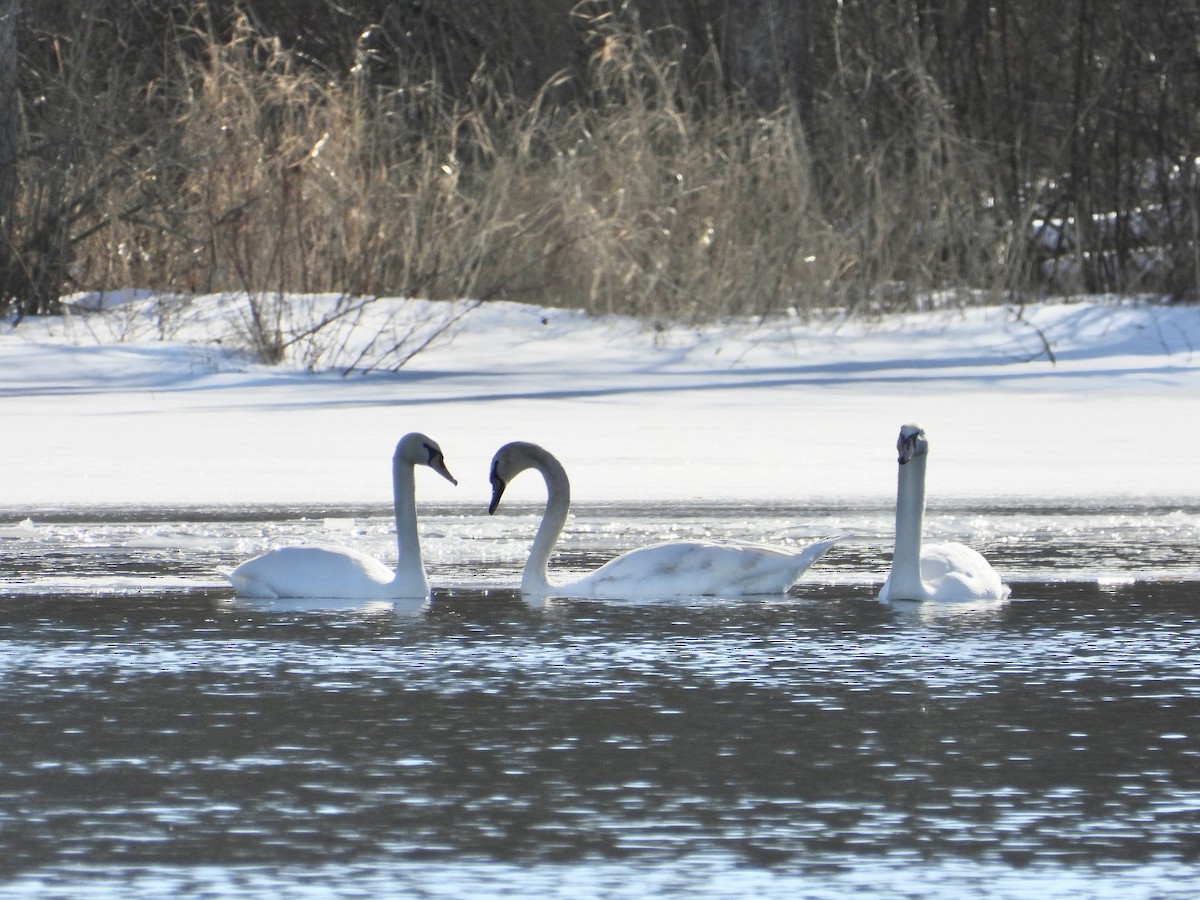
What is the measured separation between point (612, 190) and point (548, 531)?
384 inches

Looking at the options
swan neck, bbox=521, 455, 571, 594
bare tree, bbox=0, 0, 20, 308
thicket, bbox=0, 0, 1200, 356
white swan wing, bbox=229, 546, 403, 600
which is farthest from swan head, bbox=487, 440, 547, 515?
bare tree, bbox=0, 0, 20, 308

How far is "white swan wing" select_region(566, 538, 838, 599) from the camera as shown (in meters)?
5.71

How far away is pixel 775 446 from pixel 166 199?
6914 mm

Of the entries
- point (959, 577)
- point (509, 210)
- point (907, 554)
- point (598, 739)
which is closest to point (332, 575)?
point (907, 554)

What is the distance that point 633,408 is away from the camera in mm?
11484

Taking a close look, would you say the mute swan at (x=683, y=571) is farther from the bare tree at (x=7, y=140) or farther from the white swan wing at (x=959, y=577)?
the bare tree at (x=7, y=140)

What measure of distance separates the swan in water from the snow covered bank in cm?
209

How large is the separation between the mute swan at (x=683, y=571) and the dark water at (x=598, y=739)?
71 millimetres

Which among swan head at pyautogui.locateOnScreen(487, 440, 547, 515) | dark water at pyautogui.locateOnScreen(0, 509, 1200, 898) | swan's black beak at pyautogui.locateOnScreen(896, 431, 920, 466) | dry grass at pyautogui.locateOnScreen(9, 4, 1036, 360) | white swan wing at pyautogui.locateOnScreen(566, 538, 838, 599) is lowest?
dark water at pyautogui.locateOnScreen(0, 509, 1200, 898)

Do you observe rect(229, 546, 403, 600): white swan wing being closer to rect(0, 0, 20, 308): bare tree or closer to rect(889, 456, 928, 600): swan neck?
rect(889, 456, 928, 600): swan neck

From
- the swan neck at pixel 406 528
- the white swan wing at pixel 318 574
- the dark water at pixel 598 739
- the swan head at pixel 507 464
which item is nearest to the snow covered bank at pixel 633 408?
the swan head at pixel 507 464

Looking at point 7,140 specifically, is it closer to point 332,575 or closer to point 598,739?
point 332,575

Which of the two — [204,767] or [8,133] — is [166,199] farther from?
[204,767]

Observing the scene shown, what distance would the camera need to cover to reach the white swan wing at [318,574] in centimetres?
563
